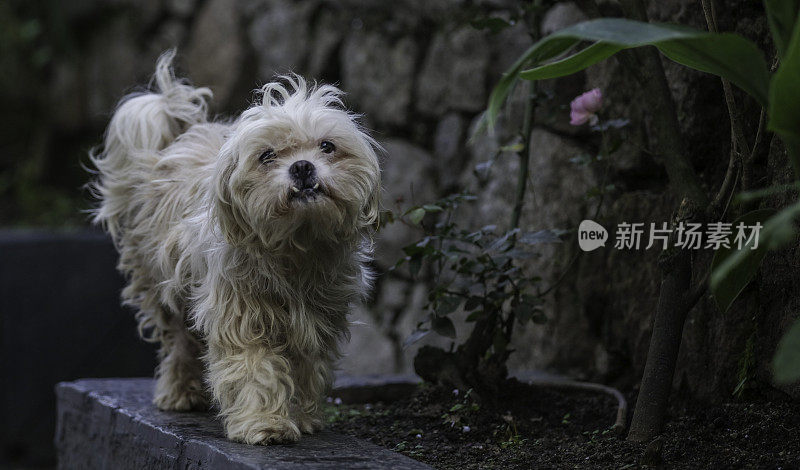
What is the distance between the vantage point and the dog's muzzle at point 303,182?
2736 millimetres

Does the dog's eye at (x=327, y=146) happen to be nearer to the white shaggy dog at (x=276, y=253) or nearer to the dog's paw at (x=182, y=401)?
the white shaggy dog at (x=276, y=253)

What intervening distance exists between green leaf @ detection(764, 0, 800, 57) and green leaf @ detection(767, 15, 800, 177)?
20 centimetres

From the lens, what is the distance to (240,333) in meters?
2.92

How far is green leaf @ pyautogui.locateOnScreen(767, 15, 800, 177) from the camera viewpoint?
181 cm

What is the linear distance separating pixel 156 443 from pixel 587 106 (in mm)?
1930

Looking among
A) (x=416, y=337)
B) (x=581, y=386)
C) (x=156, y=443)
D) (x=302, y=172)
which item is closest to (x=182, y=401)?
(x=156, y=443)

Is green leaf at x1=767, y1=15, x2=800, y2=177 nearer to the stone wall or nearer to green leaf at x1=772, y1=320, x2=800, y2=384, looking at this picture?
green leaf at x1=772, y1=320, x2=800, y2=384

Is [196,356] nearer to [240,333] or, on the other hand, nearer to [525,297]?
[240,333]

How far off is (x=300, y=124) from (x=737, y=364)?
1708 millimetres

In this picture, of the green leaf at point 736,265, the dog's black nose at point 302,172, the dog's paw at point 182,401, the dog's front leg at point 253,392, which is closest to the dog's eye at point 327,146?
the dog's black nose at point 302,172

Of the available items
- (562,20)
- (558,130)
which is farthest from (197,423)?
(562,20)

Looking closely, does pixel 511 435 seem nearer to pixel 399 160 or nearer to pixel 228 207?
pixel 228 207

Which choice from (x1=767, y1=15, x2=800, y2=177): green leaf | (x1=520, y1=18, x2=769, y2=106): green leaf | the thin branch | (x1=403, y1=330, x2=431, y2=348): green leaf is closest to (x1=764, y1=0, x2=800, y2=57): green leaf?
(x1=520, y1=18, x2=769, y2=106): green leaf

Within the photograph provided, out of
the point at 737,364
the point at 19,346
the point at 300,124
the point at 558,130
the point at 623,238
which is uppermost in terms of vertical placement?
the point at 558,130
